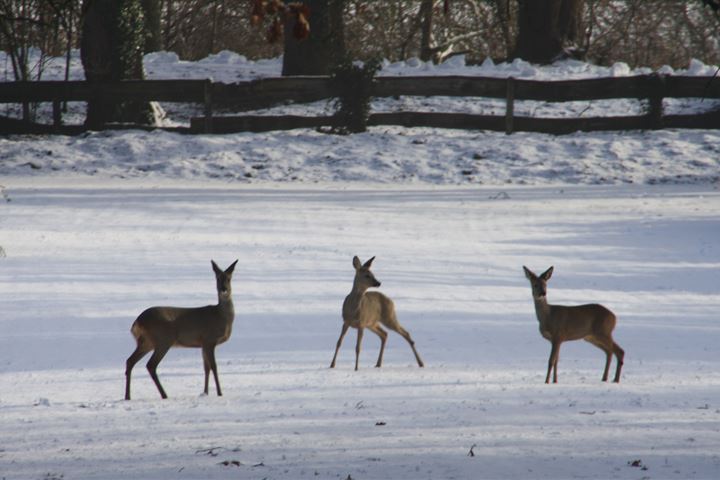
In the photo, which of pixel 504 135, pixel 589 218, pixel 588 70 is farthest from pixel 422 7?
pixel 589 218

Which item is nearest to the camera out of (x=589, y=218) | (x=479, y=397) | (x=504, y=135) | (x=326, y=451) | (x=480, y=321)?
(x=326, y=451)

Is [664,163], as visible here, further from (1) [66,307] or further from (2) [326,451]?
(2) [326,451]

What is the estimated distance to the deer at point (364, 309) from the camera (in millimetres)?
10367

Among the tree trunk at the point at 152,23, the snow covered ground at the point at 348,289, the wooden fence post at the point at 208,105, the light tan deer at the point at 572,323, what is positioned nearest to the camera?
the snow covered ground at the point at 348,289

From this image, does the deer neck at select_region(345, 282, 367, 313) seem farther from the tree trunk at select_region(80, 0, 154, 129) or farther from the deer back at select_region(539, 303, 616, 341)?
the tree trunk at select_region(80, 0, 154, 129)

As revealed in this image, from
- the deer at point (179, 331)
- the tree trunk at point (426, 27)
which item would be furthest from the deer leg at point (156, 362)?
the tree trunk at point (426, 27)

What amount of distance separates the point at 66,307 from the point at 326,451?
6.59 meters

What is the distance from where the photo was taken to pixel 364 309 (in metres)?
10.5

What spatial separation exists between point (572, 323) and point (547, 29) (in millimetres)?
26268

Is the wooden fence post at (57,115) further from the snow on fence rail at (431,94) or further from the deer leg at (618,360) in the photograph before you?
the deer leg at (618,360)

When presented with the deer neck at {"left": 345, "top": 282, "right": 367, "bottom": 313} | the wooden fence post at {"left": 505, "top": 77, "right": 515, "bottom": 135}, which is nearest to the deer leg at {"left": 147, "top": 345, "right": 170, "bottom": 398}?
the deer neck at {"left": 345, "top": 282, "right": 367, "bottom": 313}

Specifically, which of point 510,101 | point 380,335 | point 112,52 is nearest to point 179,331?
point 380,335

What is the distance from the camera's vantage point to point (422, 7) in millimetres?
40125

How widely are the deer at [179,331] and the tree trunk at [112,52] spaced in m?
21.6
